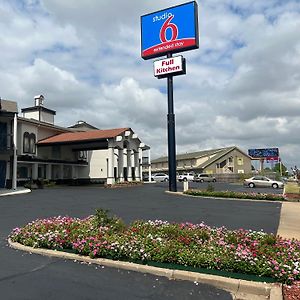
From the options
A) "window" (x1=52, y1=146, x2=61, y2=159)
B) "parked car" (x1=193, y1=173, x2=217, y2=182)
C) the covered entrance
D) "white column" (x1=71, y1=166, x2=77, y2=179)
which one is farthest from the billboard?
"window" (x1=52, y1=146, x2=61, y2=159)

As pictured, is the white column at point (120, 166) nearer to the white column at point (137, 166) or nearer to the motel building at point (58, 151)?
the motel building at point (58, 151)

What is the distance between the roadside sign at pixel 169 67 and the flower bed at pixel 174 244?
22379 millimetres

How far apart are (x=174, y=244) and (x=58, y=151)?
3605 centimetres

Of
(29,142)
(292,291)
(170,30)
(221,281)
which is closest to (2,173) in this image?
(29,142)

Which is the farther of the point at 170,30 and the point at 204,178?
the point at 204,178

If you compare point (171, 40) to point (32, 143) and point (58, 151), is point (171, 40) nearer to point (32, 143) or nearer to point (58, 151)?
point (32, 143)

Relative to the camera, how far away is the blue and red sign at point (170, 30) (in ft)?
96.6

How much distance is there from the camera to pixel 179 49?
98.2ft

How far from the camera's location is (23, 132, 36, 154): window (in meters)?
35.4

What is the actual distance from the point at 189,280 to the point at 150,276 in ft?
2.45

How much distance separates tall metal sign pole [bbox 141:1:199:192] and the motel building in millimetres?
9283

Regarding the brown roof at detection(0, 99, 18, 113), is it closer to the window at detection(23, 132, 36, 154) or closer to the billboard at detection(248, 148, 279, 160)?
the window at detection(23, 132, 36, 154)

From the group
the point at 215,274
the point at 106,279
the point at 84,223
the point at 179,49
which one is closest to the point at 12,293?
the point at 106,279

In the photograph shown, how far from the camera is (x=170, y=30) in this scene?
30.5 m
